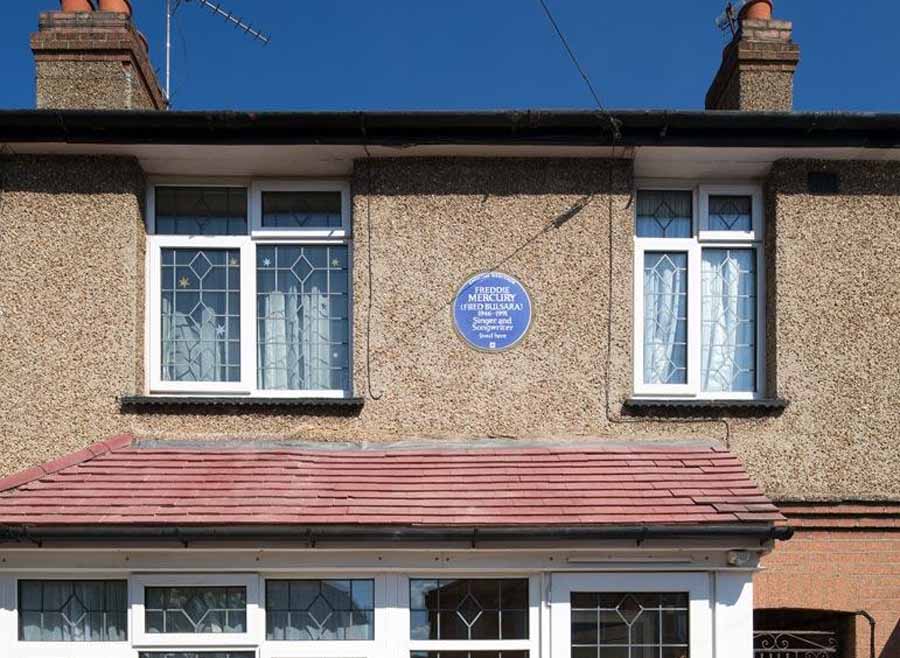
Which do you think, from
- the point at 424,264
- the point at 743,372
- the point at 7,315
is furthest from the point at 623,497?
the point at 7,315

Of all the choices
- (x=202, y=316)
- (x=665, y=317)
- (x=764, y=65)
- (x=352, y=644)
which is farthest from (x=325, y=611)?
(x=764, y=65)

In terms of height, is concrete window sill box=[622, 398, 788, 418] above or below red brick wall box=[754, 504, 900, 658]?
above

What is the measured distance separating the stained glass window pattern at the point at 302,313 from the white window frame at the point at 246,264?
6 centimetres

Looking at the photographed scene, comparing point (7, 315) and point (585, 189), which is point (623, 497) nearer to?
point (585, 189)

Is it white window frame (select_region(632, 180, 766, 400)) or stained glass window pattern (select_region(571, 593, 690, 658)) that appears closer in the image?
stained glass window pattern (select_region(571, 593, 690, 658))

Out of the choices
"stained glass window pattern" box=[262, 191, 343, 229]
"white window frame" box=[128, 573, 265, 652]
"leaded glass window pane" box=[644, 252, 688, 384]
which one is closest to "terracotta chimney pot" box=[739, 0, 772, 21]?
"leaded glass window pane" box=[644, 252, 688, 384]

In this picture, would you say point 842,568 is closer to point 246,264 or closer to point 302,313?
point 302,313

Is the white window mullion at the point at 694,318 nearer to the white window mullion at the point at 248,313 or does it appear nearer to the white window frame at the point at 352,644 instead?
the white window frame at the point at 352,644

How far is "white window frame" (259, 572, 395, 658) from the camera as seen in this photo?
186 inches

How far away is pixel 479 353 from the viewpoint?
5.58 meters

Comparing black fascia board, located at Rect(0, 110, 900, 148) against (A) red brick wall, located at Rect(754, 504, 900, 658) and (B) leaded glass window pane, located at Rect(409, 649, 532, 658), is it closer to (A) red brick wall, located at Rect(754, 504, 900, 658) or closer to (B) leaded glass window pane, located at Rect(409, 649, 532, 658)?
(A) red brick wall, located at Rect(754, 504, 900, 658)

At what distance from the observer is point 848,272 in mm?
5562

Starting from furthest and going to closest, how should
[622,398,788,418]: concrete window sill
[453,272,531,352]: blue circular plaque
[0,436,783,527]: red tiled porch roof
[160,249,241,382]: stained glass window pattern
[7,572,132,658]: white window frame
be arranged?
[160,249,241,382]: stained glass window pattern
[453,272,531,352]: blue circular plaque
[622,398,788,418]: concrete window sill
[7,572,132,658]: white window frame
[0,436,783,527]: red tiled porch roof

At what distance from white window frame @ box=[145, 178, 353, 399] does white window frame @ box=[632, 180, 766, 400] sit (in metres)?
2.29
